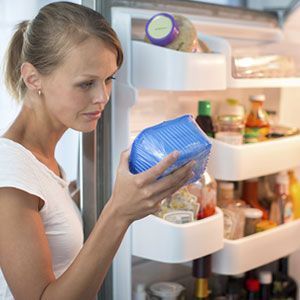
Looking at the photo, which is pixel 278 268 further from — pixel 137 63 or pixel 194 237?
pixel 137 63

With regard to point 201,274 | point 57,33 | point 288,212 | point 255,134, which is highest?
point 57,33

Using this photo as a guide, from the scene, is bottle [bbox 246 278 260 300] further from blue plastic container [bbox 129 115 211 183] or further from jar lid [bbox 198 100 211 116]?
blue plastic container [bbox 129 115 211 183]

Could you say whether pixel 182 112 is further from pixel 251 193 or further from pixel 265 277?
pixel 265 277

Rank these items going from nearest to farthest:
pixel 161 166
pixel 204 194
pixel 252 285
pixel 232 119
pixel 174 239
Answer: pixel 161 166 < pixel 174 239 < pixel 204 194 < pixel 232 119 < pixel 252 285

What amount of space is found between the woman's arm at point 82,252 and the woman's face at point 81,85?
0.17m

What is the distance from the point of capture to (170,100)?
1.37 metres

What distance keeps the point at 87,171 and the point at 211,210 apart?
0.30m

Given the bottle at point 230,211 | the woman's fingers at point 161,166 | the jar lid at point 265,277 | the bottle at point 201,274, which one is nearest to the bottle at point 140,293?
the bottle at point 201,274

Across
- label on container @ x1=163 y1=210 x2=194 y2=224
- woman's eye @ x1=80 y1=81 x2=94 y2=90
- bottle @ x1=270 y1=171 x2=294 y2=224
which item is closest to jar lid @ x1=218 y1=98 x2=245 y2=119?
bottle @ x1=270 y1=171 x2=294 y2=224

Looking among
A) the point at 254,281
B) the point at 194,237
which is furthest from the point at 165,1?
the point at 254,281

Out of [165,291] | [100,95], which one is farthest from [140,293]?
[100,95]

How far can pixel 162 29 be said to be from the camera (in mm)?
1103

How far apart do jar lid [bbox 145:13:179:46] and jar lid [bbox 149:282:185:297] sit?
59 cm

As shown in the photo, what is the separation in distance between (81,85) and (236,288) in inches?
33.3
